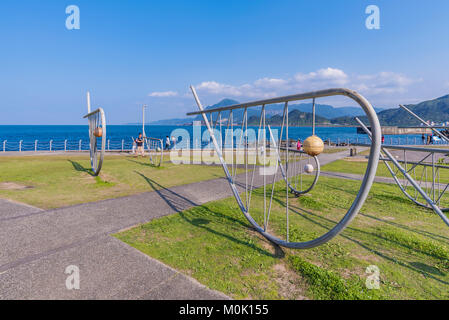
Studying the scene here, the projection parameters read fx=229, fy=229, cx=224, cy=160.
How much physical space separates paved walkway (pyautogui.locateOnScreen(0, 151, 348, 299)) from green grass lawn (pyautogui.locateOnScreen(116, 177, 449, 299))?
0.30 m

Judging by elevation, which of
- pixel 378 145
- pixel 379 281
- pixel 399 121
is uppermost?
pixel 399 121

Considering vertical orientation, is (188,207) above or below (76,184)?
below

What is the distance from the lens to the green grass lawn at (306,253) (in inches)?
116

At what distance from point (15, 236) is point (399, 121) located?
246731 mm

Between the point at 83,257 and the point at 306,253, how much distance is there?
3592 mm

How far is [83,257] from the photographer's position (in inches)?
138

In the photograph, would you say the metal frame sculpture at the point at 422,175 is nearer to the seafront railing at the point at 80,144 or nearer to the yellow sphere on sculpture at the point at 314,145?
the yellow sphere on sculpture at the point at 314,145

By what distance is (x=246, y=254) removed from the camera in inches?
149

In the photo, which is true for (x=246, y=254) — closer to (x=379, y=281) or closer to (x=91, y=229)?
(x=379, y=281)

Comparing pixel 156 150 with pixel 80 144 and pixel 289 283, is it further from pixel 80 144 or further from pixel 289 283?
pixel 80 144

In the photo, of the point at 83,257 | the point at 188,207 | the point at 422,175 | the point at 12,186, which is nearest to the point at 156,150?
the point at 12,186

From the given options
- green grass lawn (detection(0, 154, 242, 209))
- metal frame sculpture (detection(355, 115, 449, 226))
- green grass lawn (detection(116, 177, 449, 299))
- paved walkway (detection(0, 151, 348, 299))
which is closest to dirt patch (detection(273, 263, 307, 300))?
green grass lawn (detection(116, 177, 449, 299))

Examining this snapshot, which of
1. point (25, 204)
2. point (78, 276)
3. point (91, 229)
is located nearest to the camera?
point (78, 276)
